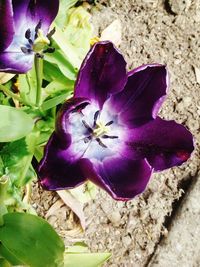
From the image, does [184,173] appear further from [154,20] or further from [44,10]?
[44,10]

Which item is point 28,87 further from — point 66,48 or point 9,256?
point 9,256

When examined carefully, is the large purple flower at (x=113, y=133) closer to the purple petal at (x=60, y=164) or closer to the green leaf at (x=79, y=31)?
the purple petal at (x=60, y=164)

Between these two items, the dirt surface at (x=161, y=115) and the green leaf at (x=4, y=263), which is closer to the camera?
the green leaf at (x=4, y=263)

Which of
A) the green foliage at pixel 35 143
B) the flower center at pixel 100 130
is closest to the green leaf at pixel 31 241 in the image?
the green foliage at pixel 35 143

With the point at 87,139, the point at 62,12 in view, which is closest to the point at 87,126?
the point at 87,139

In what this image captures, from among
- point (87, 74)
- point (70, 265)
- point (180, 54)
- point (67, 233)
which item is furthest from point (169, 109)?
point (87, 74)

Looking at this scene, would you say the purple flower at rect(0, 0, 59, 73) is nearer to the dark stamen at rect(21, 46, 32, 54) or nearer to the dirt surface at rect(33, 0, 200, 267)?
the dark stamen at rect(21, 46, 32, 54)
